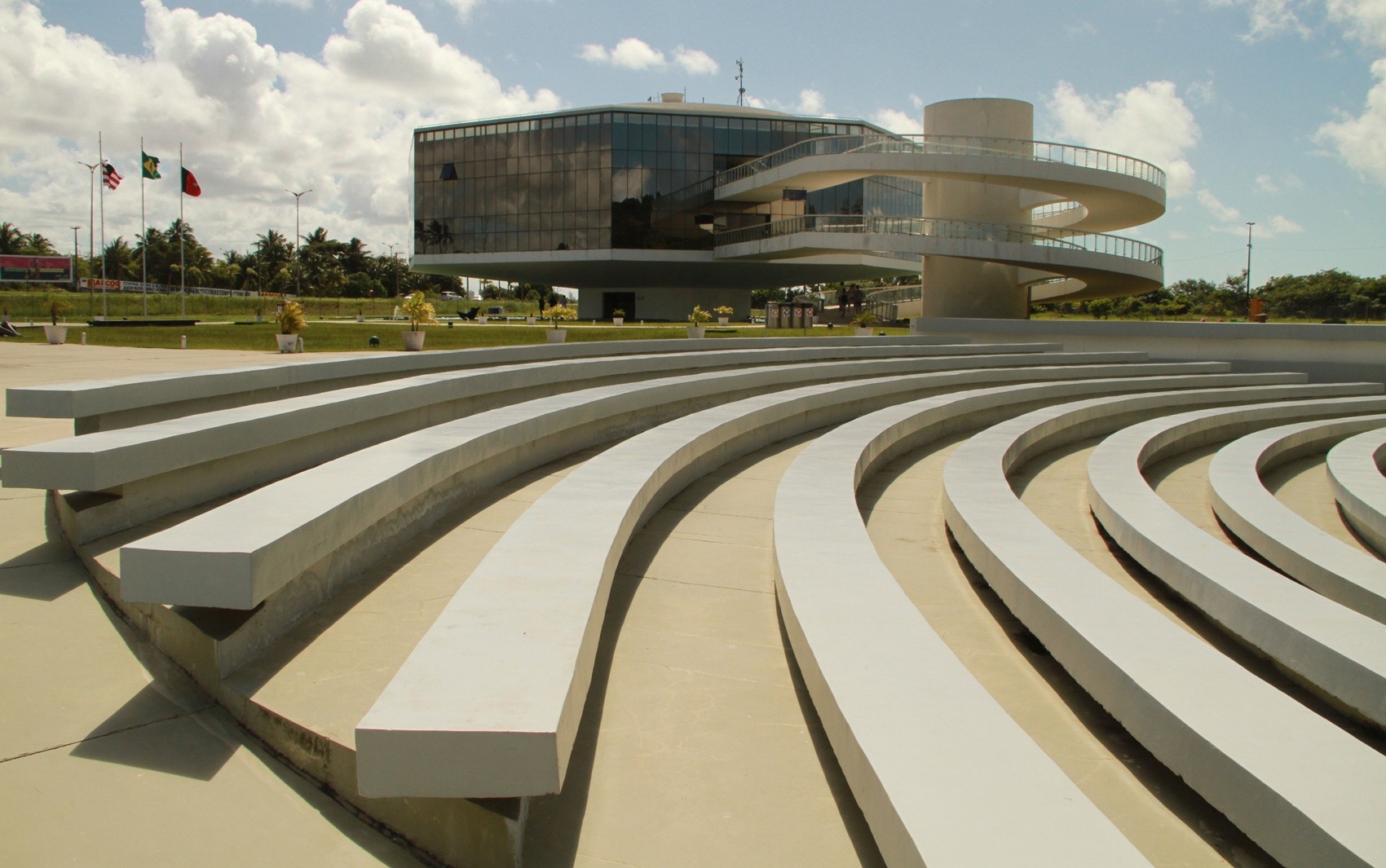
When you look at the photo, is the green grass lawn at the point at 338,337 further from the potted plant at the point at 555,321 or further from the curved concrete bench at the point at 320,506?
the curved concrete bench at the point at 320,506

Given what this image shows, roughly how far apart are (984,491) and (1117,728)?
10.7 ft

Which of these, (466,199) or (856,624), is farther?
(466,199)

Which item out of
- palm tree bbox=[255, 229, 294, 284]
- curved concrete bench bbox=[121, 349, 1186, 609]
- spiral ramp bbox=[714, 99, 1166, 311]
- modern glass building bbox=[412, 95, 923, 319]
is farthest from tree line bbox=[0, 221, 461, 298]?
curved concrete bench bbox=[121, 349, 1186, 609]

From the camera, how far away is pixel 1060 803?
2.32m

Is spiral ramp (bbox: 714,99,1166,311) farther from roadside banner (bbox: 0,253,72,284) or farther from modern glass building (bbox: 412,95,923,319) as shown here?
roadside banner (bbox: 0,253,72,284)

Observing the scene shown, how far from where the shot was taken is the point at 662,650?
4.21 m

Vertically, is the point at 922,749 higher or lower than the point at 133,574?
lower

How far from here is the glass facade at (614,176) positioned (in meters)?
53.3

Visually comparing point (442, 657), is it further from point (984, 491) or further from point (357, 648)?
point (984, 491)

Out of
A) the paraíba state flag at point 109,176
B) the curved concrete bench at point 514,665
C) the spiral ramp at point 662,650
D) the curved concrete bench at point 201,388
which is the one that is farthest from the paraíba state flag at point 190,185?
the curved concrete bench at point 514,665

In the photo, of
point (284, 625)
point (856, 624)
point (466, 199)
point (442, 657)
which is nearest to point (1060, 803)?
point (856, 624)

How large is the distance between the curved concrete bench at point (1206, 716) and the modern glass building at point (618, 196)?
48.6m

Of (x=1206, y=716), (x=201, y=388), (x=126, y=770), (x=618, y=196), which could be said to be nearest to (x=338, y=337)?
(x=201, y=388)

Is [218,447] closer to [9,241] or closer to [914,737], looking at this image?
[914,737]
